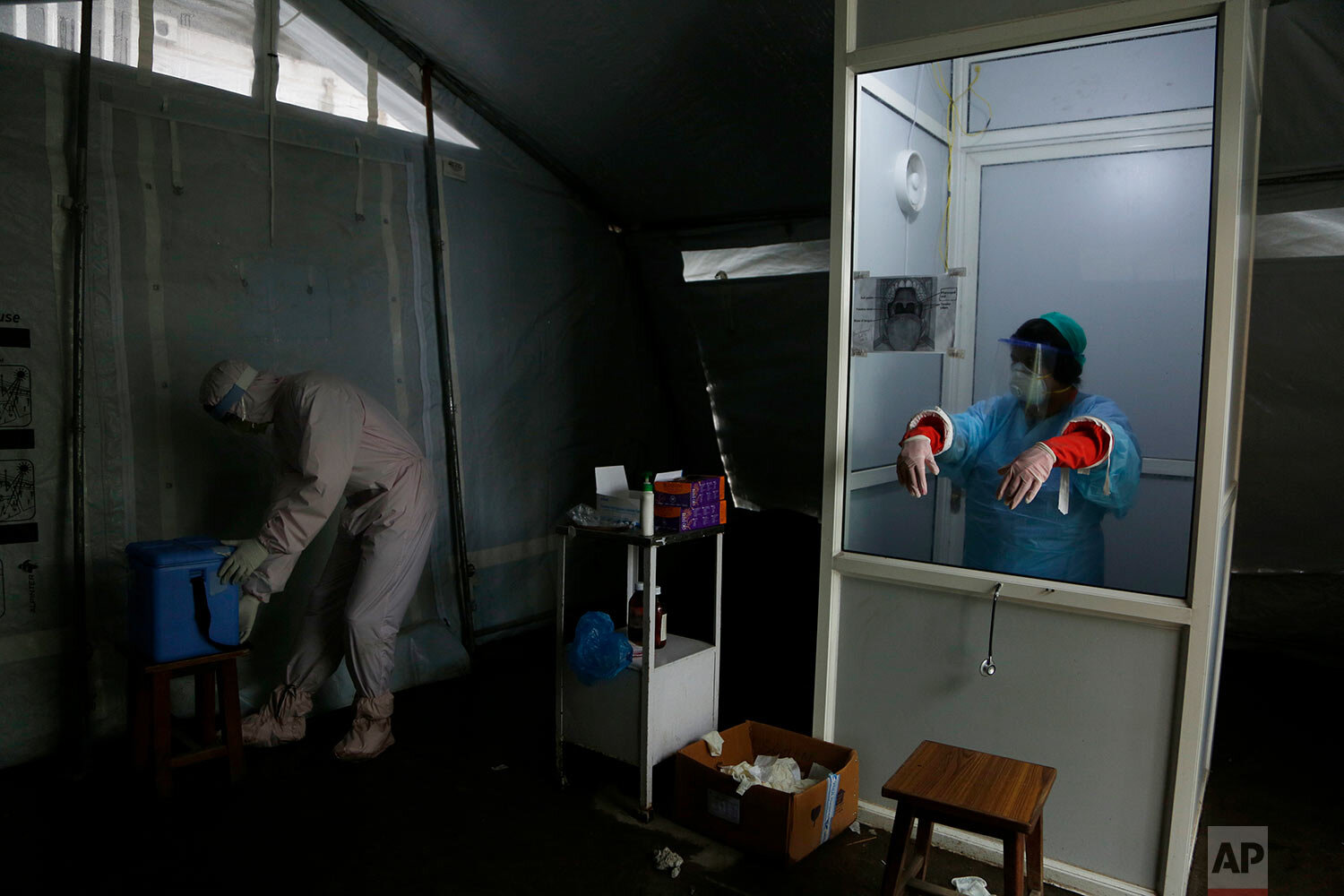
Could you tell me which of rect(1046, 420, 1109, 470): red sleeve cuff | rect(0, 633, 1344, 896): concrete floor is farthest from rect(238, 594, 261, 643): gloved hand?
rect(1046, 420, 1109, 470): red sleeve cuff

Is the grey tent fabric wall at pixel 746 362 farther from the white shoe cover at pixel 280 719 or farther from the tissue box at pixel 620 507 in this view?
the white shoe cover at pixel 280 719

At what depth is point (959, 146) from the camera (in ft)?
8.24

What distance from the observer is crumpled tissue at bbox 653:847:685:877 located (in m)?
2.15

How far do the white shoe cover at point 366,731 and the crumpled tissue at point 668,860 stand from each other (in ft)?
3.51

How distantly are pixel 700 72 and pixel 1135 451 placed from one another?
1993mm

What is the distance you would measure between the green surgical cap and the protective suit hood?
89.8 inches

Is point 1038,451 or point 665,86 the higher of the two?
point 665,86

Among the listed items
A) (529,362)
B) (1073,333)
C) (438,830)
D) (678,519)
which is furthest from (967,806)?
(529,362)

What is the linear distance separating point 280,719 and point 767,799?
166 centimetres

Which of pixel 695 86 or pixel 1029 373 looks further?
pixel 695 86

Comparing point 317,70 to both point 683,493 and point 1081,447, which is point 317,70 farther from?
point 1081,447

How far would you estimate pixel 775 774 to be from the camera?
229 cm

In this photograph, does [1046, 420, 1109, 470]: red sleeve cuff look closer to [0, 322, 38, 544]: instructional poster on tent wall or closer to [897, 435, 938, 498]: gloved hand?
[897, 435, 938, 498]: gloved hand

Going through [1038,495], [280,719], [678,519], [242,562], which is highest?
[1038,495]
